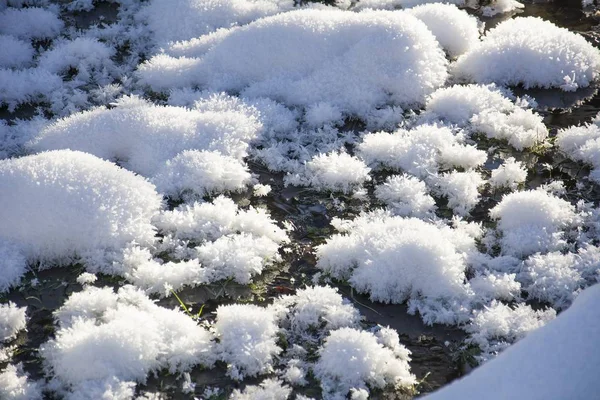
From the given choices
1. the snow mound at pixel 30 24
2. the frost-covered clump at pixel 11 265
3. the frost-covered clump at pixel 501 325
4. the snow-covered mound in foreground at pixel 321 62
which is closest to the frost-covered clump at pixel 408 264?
the frost-covered clump at pixel 501 325

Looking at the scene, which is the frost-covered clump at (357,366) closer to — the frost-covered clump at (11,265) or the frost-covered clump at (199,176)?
the frost-covered clump at (199,176)

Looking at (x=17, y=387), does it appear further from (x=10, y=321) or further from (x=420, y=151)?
(x=420, y=151)

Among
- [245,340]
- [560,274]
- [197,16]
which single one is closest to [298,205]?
[245,340]

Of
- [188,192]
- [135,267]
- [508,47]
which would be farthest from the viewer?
[508,47]

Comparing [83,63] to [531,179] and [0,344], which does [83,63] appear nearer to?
[0,344]

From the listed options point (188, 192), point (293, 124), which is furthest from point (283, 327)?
point (293, 124)

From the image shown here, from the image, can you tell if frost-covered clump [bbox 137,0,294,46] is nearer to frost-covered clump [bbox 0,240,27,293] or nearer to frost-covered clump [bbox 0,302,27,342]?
frost-covered clump [bbox 0,240,27,293]
